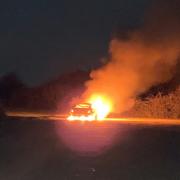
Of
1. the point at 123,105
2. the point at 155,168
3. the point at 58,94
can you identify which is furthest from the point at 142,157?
the point at 58,94

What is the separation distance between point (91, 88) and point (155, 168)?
45490 millimetres

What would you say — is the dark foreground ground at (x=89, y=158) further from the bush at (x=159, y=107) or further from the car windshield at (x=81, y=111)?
the bush at (x=159, y=107)

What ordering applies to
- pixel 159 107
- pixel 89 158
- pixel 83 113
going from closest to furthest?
pixel 89 158 → pixel 83 113 → pixel 159 107

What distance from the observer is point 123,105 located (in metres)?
62.7

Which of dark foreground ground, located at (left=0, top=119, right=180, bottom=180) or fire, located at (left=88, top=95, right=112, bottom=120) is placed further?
fire, located at (left=88, top=95, right=112, bottom=120)

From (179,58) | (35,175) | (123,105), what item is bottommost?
(35,175)

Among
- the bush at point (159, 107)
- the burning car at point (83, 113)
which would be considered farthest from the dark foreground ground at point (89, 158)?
the bush at point (159, 107)

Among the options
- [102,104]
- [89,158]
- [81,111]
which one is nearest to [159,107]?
[102,104]

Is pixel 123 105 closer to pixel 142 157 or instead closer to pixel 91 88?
pixel 91 88

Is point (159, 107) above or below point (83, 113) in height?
above

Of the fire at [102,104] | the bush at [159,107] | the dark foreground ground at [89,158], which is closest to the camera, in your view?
the dark foreground ground at [89,158]

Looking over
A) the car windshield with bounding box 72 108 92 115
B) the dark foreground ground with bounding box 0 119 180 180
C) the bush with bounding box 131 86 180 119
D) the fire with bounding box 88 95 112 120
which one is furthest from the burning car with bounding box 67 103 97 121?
the dark foreground ground with bounding box 0 119 180 180

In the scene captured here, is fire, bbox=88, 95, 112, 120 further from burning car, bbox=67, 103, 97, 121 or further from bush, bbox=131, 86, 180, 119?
burning car, bbox=67, 103, 97, 121

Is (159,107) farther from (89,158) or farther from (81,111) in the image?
(89,158)
